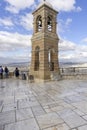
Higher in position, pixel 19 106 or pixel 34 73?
pixel 34 73

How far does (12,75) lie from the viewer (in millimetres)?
16328

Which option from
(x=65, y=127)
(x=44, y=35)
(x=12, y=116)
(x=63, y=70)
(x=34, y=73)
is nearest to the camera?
(x=65, y=127)

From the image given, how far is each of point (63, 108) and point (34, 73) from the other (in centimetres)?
837

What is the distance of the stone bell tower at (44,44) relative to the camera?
480 inches

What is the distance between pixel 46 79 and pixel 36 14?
6.23m

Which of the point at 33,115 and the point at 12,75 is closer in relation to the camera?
the point at 33,115

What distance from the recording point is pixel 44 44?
12.1 metres

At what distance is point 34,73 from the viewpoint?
13.0 m

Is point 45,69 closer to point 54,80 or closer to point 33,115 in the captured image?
point 54,80

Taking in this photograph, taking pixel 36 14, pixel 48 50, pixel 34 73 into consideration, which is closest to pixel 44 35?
pixel 48 50

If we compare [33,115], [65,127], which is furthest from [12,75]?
[65,127]

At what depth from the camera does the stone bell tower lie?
12.2 meters

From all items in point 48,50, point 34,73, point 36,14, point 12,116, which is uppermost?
point 36,14

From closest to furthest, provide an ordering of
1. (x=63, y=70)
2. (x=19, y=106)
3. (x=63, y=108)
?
1. (x=63, y=108)
2. (x=19, y=106)
3. (x=63, y=70)
